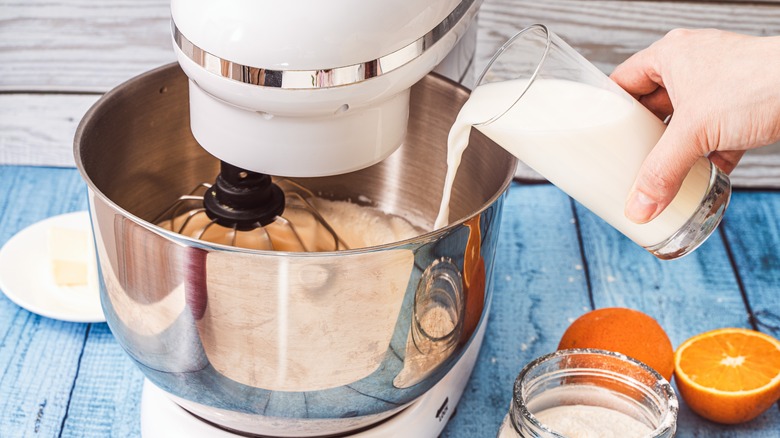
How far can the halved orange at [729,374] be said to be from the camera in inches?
34.1

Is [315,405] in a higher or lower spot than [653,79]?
lower

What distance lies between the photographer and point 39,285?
1021mm

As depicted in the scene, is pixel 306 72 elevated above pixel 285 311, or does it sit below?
above

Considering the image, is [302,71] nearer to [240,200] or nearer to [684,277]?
[240,200]

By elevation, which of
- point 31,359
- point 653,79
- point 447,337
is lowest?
point 31,359

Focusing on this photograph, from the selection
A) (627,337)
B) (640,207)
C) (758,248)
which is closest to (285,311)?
(640,207)

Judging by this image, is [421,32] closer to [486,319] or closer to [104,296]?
[104,296]

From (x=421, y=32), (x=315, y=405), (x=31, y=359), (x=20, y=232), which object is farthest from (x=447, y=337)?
(x=20, y=232)

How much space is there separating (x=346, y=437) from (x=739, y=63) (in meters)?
0.43

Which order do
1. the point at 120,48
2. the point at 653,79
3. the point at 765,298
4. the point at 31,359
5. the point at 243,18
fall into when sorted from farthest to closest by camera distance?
1. the point at 120,48
2. the point at 765,298
3. the point at 31,359
4. the point at 653,79
5. the point at 243,18

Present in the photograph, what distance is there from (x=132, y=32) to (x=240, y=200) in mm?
486

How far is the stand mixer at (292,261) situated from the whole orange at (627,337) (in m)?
0.14

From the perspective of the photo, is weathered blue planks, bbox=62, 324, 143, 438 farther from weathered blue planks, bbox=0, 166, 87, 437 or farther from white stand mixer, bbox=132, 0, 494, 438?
white stand mixer, bbox=132, 0, 494, 438

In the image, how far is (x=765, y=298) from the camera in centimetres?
108
